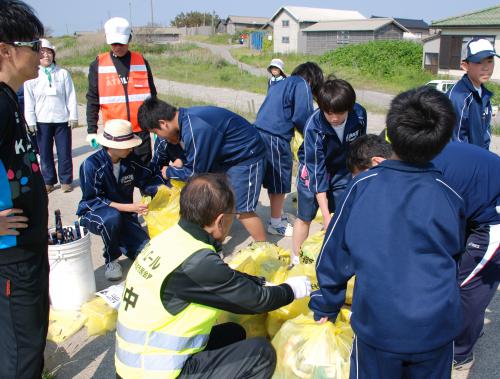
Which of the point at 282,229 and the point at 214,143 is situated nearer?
the point at 214,143

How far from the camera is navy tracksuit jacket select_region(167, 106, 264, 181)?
11.1 ft

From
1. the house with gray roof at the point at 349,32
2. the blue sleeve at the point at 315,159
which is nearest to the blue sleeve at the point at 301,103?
the blue sleeve at the point at 315,159

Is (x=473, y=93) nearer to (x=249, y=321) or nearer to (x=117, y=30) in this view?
(x=249, y=321)

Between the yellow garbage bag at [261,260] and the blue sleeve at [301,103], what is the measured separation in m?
1.49

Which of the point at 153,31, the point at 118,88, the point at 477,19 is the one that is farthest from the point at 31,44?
the point at 153,31

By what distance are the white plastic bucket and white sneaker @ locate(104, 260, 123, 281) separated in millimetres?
387

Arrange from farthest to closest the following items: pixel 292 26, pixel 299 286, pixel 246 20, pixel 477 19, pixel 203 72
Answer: pixel 246 20 → pixel 292 26 → pixel 203 72 → pixel 477 19 → pixel 299 286

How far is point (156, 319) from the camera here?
184 cm

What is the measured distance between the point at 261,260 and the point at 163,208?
115 cm

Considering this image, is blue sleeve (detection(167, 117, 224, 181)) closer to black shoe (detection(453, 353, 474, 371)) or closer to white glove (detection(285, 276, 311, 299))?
white glove (detection(285, 276, 311, 299))

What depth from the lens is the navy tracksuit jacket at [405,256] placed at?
5.04 feet

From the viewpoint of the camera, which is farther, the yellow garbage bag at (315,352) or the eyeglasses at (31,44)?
the yellow garbage bag at (315,352)

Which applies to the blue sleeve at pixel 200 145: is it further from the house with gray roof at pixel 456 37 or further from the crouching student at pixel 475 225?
the house with gray roof at pixel 456 37

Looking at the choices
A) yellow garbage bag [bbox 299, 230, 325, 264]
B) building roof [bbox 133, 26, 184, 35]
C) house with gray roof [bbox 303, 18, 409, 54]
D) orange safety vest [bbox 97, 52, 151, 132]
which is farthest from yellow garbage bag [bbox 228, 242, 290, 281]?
building roof [bbox 133, 26, 184, 35]
